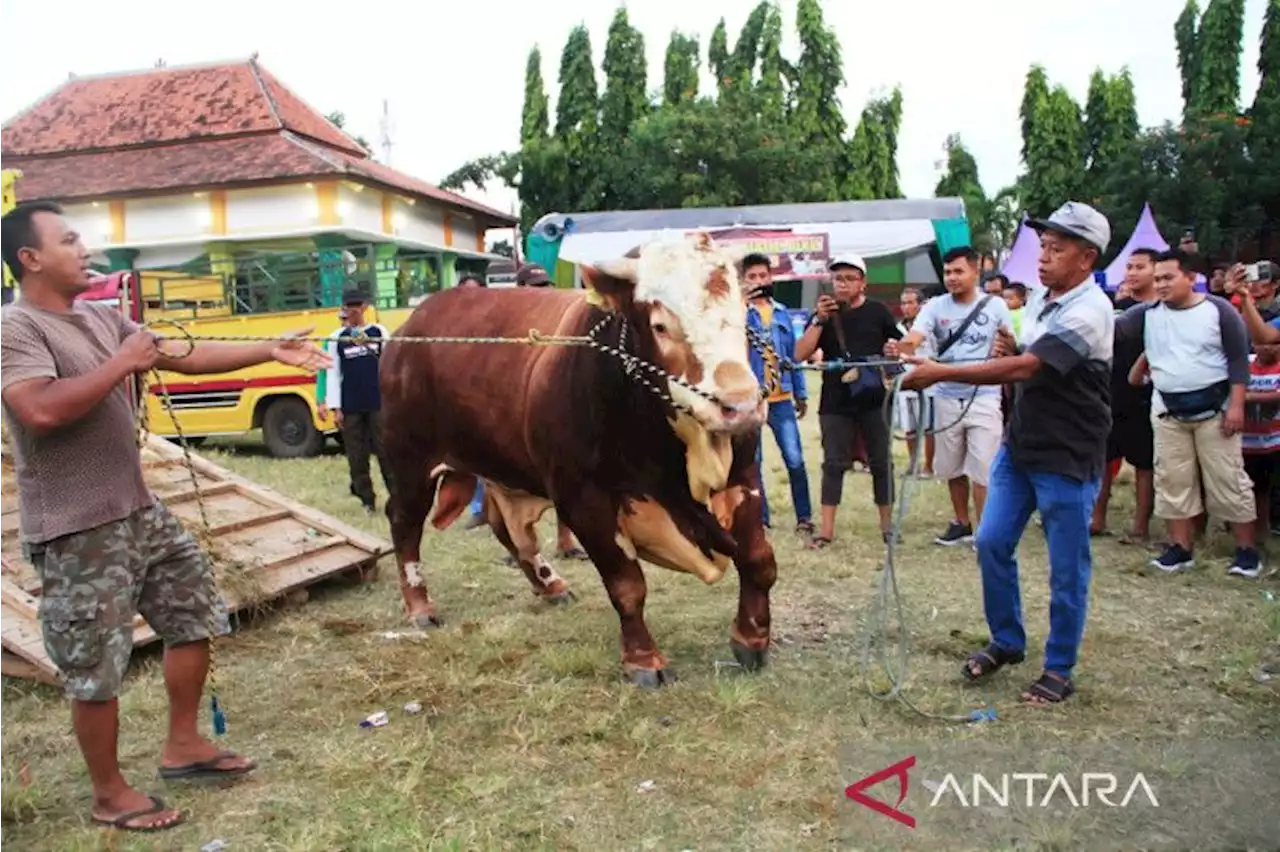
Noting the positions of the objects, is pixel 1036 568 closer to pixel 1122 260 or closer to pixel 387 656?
pixel 387 656

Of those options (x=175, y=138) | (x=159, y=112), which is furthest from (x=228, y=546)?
(x=159, y=112)

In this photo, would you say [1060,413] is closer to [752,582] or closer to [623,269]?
[752,582]

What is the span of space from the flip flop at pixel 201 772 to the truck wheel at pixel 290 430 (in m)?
8.79

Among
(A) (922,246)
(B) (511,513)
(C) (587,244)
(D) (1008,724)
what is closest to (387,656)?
(B) (511,513)

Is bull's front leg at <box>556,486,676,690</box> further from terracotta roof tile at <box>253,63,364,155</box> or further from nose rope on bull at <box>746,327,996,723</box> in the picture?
terracotta roof tile at <box>253,63,364,155</box>

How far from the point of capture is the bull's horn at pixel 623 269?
13.3 feet

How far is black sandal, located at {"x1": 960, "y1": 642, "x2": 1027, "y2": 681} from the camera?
13.8 feet

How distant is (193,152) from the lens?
24250 millimetres

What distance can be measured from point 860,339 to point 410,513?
3.09 metres

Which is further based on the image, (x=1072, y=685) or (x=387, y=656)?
(x=387, y=656)

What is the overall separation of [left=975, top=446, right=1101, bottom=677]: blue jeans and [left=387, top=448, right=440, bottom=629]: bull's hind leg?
2.96 meters

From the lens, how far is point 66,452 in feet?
10.3

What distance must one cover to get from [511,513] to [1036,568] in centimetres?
314

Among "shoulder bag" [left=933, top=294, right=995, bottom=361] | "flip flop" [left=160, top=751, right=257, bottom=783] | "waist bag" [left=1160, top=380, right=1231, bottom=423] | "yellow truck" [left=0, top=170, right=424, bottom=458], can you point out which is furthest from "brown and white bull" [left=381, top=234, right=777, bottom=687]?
"yellow truck" [left=0, top=170, right=424, bottom=458]
